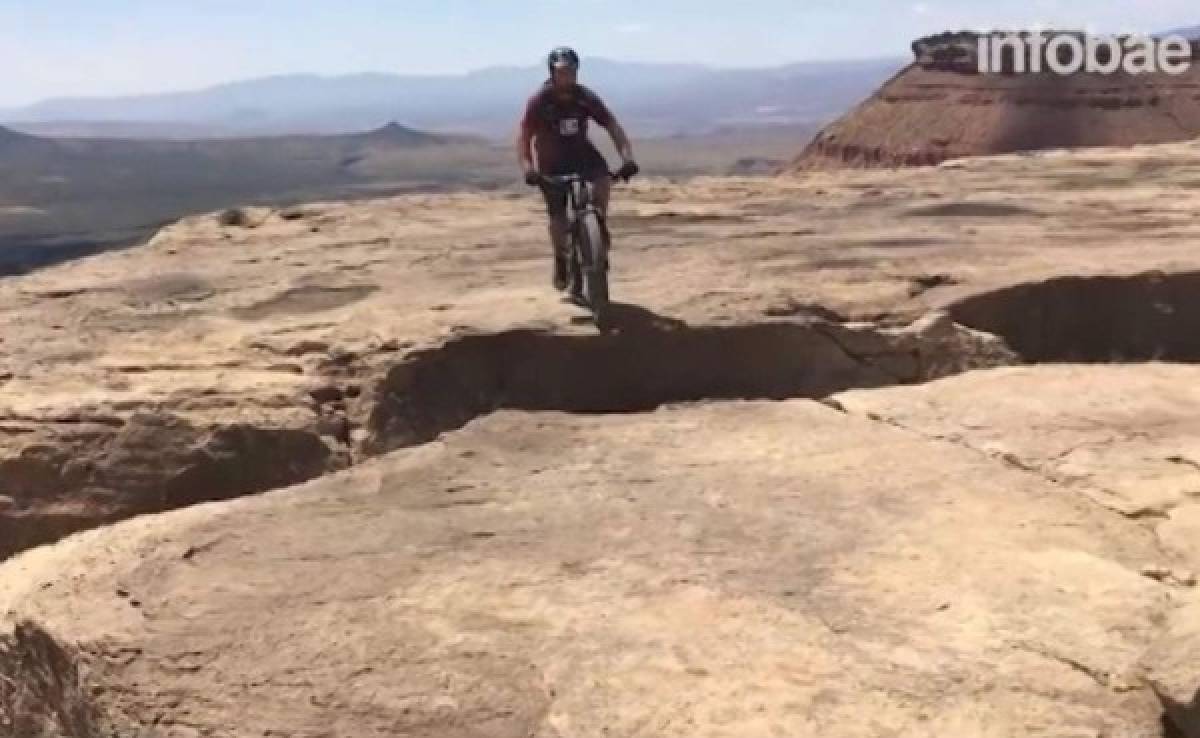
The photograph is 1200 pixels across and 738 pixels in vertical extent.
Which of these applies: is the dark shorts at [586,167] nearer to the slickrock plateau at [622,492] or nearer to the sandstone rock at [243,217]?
the slickrock plateau at [622,492]

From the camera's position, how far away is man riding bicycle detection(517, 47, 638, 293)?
8.11 meters

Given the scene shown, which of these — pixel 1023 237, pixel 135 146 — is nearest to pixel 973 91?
pixel 1023 237

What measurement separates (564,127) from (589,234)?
1.96 feet

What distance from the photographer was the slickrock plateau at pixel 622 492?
4.32 meters

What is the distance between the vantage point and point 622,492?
19.2ft

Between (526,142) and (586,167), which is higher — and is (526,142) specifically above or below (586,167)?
above

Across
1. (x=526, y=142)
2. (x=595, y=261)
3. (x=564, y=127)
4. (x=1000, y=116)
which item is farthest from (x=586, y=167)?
(x=1000, y=116)

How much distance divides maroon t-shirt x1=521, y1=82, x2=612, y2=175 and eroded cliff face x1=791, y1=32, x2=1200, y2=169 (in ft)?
151

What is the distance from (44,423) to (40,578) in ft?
8.35

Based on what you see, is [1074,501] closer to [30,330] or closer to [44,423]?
[44,423]

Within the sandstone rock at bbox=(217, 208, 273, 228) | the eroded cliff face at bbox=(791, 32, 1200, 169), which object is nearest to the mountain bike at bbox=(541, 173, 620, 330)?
the sandstone rock at bbox=(217, 208, 273, 228)

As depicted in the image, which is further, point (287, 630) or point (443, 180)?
point (443, 180)

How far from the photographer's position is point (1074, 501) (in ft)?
18.6

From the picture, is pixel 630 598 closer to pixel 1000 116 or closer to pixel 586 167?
pixel 586 167
